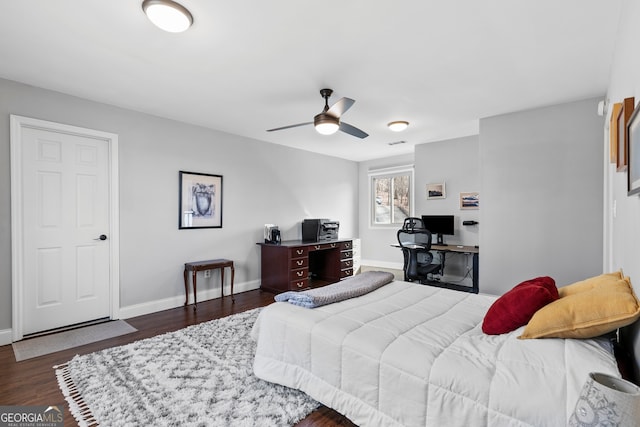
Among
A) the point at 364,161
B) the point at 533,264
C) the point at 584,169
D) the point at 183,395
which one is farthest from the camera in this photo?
the point at 364,161

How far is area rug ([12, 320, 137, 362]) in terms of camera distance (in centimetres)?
280

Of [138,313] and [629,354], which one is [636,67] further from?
[138,313]

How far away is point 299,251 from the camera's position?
192 inches

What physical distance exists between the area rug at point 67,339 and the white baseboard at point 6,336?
69 millimetres

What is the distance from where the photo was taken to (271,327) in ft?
6.97

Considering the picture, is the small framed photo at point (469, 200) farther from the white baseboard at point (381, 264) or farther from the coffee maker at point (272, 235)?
the coffee maker at point (272, 235)

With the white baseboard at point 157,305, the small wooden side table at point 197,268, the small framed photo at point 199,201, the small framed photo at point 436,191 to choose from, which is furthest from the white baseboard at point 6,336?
the small framed photo at point 436,191

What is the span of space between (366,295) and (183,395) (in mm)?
1481

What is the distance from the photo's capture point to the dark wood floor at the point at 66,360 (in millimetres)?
1884

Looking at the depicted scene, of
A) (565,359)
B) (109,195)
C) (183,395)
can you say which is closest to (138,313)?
(109,195)

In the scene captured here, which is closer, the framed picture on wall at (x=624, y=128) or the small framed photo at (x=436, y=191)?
the framed picture on wall at (x=624, y=128)

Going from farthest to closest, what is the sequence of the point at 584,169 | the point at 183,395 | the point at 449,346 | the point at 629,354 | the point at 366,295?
the point at 584,169 < the point at 366,295 < the point at 183,395 < the point at 449,346 < the point at 629,354

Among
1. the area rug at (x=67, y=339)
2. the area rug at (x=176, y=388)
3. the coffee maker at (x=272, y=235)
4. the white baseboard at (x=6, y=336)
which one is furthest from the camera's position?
the coffee maker at (x=272, y=235)

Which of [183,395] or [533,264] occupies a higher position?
[533,264]
